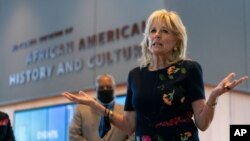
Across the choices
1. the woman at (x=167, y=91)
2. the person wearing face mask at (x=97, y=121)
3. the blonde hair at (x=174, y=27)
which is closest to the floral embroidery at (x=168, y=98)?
the woman at (x=167, y=91)

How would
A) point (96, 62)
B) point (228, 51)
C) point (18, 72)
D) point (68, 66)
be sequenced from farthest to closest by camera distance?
point (18, 72) < point (68, 66) < point (96, 62) < point (228, 51)

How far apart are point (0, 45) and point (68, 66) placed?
5.79ft

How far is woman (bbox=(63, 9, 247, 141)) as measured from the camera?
1756mm

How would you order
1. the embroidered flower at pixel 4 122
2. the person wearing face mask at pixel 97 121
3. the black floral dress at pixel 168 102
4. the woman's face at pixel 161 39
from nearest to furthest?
1. the black floral dress at pixel 168 102
2. the woman's face at pixel 161 39
3. the person wearing face mask at pixel 97 121
4. the embroidered flower at pixel 4 122

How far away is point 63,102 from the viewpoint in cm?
618

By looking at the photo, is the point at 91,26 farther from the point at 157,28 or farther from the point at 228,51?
the point at 157,28

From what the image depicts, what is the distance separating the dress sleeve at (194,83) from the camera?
180 centimetres

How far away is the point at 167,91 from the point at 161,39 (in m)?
0.22

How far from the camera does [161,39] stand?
186 centimetres

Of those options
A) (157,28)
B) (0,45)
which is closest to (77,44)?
(0,45)

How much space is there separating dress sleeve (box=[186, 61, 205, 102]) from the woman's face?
0.37 ft

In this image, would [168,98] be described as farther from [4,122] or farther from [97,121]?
[4,122]

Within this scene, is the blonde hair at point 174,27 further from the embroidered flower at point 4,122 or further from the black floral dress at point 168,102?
the embroidered flower at point 4,122

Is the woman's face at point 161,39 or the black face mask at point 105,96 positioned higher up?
the woman's face at point 161,39
